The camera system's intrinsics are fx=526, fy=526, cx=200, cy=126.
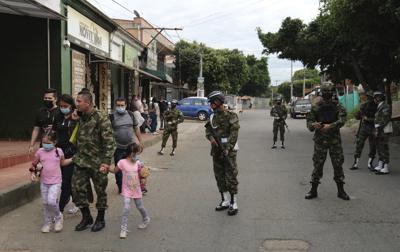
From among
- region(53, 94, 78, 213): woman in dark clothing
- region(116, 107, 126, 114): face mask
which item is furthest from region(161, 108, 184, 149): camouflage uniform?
region(53, 94, 78, 213): woman in dark clothing

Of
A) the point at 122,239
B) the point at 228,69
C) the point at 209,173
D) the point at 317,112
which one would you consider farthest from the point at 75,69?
the point at 228,69

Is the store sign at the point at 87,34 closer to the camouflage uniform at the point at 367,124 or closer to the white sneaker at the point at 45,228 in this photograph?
the camouflage uniform at the point at 367,124

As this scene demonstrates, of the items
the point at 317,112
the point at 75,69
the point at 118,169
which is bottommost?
the point at 118,169

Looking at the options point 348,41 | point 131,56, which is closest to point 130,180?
point 348,41

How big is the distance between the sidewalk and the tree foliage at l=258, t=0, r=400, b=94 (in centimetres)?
801

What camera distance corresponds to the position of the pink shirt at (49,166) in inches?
255

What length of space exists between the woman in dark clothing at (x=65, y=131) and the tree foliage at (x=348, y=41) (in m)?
7.34

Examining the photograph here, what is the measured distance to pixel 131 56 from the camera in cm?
2623

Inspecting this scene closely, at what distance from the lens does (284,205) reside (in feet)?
26.1

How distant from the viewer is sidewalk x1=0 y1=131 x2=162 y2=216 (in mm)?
7656

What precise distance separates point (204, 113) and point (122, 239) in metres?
29.0

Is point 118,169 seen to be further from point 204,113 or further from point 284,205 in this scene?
point 204,113

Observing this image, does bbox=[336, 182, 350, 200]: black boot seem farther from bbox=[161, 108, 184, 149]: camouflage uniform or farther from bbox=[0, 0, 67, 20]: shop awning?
bbox=[161, 108, 184, 149]: camouflage uniform

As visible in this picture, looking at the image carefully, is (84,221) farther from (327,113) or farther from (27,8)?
(27,8)
